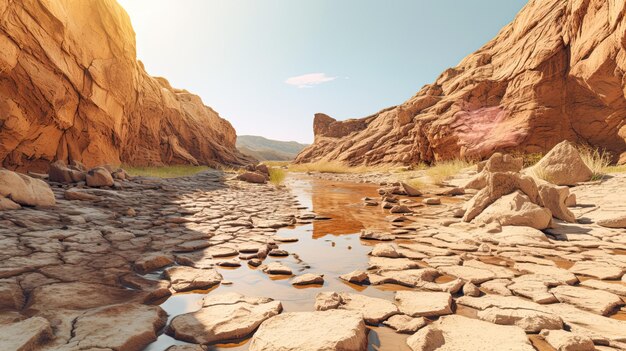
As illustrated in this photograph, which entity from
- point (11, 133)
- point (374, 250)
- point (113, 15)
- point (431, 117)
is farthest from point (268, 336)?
point (431, 117)

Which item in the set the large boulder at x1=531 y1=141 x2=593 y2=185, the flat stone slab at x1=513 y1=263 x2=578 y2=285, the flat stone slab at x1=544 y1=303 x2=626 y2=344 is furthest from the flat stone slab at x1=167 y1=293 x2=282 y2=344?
the large boulder at x1=531 y1=141 x2=593 y2=185

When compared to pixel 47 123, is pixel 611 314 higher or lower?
lower

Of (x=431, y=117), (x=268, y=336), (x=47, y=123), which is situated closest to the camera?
(x=268, y=336)

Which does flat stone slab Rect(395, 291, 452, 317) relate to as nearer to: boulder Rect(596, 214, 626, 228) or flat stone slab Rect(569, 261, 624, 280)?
flat stone slab Rect(569, 261, 624, 280)

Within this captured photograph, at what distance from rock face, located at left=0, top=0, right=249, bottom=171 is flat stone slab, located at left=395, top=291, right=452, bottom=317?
906cm

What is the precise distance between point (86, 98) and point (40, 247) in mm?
8797

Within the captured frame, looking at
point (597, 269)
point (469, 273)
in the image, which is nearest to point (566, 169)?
point (597, 269)

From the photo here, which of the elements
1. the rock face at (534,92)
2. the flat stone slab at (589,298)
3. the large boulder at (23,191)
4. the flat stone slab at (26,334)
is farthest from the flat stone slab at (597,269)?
the rock face at (534,92)

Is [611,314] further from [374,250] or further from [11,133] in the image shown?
[11,133]

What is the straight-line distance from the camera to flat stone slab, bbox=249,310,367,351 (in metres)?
1.52

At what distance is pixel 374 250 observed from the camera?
3.38 metres

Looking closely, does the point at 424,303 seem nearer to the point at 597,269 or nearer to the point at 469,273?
the point at 469,273

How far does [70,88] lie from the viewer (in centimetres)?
890

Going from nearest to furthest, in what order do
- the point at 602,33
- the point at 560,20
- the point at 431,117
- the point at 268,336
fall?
1. the point at 268,336
2. the point at 602,33
3. the point at 560,20
4. the point at 431,117
